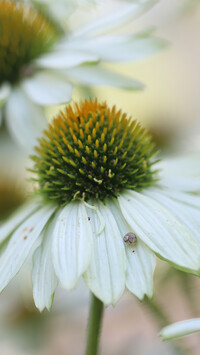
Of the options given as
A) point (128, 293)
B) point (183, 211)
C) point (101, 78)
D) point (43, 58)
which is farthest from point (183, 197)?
point (128, 293)

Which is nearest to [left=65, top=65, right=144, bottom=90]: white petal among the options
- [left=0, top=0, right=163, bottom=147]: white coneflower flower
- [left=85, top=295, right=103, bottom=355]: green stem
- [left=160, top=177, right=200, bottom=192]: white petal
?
[left=0, top=0, right=163, bottom=147]: white coneflower flower

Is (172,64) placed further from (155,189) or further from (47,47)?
(155,189)

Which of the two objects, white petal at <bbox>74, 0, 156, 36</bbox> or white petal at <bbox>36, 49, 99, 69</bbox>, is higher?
white petal at <bbox>74, 0, 156, 36</bbox>

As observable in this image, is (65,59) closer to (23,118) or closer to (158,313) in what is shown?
(23,118)

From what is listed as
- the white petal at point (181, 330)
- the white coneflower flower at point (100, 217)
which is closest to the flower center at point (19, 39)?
the white coneflower flower at point (100, 217)

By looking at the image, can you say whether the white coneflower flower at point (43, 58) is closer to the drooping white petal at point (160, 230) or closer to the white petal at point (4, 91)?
the white petal at point (4, 91)

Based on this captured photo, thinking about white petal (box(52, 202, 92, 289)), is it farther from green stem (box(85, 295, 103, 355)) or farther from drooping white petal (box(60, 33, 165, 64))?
drooping white petal (box(60, 33, 165, 64))
